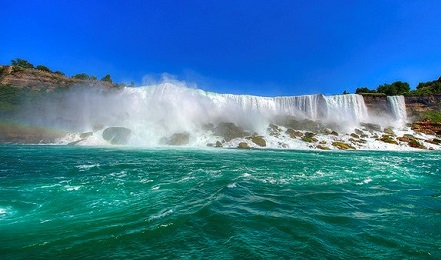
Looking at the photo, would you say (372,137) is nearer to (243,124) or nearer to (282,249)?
(243,124)

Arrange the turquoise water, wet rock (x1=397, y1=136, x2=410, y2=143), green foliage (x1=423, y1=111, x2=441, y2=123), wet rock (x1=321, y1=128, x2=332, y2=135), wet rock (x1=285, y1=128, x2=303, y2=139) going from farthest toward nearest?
green foliage (x1=423, y1=111, x2=441, y2=123) → wet rock (x1=321, y1=128, x2=332, y2=135) → wet rock (x1=285, y1=128, x2=303, y2=139) → wet rock (x1=397, y1=136, x2=410, y2=143) → the turquoise water

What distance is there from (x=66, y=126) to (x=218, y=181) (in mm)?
32813

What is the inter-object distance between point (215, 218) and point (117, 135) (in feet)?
101

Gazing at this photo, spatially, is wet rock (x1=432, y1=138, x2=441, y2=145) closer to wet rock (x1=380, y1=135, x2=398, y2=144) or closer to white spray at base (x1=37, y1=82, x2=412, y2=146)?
wet rock (x1=380, y1=135, x2=398, y2=144)

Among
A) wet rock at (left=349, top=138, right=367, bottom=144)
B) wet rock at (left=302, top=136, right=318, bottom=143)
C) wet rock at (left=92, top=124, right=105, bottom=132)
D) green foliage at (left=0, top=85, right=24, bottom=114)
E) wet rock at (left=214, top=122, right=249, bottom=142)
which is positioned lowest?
wet rock at (left=349, top=138, right=367, bottom=144)

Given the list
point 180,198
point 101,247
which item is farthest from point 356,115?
point 101,247

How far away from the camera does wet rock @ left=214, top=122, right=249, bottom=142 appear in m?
35.5

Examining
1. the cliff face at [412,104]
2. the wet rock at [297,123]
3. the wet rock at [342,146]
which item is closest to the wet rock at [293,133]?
the wet rock at [297,123]

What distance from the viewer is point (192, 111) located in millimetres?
40250

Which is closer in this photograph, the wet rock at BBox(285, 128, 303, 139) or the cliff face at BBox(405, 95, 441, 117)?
the wet rock at BBox(285, 128, 303, 139)

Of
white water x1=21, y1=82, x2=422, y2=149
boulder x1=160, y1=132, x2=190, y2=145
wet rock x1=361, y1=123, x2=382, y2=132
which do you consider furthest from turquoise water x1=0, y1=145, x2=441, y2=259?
wet rock x1=361, y1=123, x2=382, y2=132

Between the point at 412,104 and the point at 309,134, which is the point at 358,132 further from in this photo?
the point at 412,104

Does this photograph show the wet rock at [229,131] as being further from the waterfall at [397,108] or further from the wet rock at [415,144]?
the waterfall at [397,108]

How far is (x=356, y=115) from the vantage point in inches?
1751
